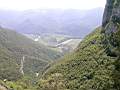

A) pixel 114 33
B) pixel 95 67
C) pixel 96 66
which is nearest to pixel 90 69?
pixel 95 67

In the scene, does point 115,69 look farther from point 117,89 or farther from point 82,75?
point 82,75

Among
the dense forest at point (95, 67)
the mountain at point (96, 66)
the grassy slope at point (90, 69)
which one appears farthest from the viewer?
the grassy slope at point (90, 69)

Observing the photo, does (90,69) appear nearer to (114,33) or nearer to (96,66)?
(96,66)

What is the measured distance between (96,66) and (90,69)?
2.12 m

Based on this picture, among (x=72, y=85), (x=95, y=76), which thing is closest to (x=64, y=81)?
(x=72, y=85)

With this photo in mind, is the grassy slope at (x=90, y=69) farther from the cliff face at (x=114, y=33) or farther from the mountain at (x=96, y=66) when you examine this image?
the cliff face at (x=114, y=33)

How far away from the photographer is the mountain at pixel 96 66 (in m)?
99.1

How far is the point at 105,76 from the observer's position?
10262cm

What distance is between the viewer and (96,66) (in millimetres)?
116000

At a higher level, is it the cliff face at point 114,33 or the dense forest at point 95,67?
the cliff face at point 114,33

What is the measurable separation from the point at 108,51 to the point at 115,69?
79.2 feet

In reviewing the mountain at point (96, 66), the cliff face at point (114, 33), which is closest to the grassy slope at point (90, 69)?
the mountain at point (96, 66)

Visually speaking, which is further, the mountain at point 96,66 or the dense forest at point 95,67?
the dense forest at point 95,67

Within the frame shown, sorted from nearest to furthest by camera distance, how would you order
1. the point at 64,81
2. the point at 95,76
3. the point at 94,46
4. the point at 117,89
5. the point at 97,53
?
the point at 117,89 → the point at 95,76 → the point at 64,81 → the point at 97,53 → the point at 94,46
